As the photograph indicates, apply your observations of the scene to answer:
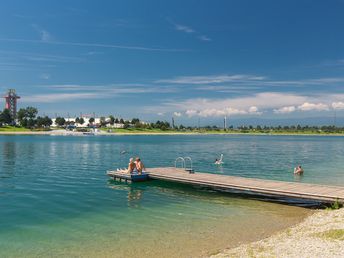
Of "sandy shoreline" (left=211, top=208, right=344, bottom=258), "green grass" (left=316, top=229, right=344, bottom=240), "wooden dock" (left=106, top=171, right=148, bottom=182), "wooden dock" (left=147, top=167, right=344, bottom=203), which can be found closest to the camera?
"sandy shoreline" (left=211, top=208, right=344, bottom=258)

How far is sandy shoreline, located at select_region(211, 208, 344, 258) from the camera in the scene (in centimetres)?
1346

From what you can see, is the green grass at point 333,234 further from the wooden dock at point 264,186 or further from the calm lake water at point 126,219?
the wooden dock at point 264,186

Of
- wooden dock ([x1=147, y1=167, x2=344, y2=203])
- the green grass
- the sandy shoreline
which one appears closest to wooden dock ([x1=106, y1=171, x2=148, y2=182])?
wooden dock ([x1=147, y1=167, x2=344, y2=203])

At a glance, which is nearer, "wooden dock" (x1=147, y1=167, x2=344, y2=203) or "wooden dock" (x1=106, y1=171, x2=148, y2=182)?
"wooden dock" (x1=147, y1=167, x2=344, y2=203)

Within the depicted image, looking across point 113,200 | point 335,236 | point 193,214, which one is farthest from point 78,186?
point 335,236

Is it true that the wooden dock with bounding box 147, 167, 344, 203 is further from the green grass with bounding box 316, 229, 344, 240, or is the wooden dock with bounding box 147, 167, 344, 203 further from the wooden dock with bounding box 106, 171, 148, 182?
the green grass with bounding box 316, 229, 344, 240

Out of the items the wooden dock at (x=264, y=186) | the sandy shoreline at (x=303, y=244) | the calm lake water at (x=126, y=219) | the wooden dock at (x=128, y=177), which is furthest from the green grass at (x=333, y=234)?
the wooden dock at (x=128, y=177)

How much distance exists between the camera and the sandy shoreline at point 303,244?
13.5m

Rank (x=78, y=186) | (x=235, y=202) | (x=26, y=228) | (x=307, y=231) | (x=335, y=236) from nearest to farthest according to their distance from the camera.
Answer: (x=335, y=236)
(x=307, y=231)
(x=26, y=228)
(x=235, y=202)
(x=78, y=186)

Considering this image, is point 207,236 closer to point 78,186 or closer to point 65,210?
point 65,210

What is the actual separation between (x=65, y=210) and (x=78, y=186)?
394 inches

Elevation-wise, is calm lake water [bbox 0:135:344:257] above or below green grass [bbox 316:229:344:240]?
below

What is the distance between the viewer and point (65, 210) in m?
24.8

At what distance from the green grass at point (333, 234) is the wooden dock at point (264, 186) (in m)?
8.36
